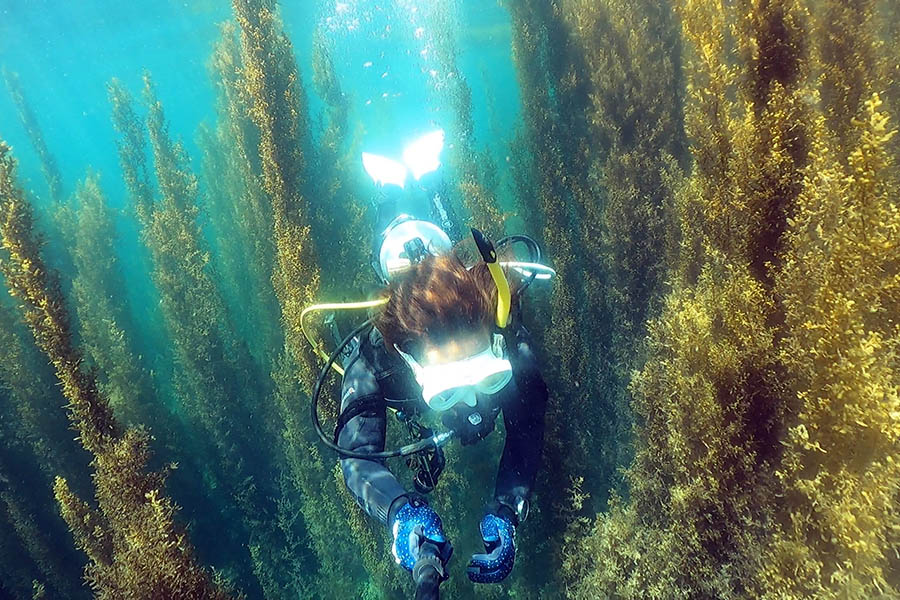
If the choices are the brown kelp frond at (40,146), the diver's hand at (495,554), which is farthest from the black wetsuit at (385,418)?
the brown kelp frond at (40,146)

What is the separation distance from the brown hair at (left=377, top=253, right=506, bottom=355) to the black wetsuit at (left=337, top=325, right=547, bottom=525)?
16.9 inches

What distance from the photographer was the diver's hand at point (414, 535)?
7.75ft

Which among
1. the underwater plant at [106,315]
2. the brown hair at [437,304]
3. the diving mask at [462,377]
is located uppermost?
the brown hair at [437,304]

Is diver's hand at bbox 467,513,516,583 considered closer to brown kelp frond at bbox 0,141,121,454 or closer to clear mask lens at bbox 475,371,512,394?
clear mask lens at bbox 475,371,512,394

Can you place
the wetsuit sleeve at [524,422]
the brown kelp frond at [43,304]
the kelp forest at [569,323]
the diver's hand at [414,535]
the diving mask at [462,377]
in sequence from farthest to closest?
the brown kelp frond at [43,304]
the wetsuit sleeve at [524,422]
the diving mask at [462,377]
the diver's hand at [414,535]
the kelp forest at [569,323]

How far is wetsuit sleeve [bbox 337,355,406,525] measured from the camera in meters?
2.70

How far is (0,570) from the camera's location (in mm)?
6828

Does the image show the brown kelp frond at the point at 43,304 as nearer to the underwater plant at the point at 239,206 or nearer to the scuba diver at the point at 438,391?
the scuba diver at the point at 438,391

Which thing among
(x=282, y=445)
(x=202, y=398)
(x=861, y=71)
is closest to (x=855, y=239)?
(x=861, y=71)

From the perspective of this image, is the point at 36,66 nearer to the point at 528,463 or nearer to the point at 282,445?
the point at 282,445

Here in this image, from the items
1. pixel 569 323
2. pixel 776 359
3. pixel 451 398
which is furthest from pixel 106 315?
pixel 776 359

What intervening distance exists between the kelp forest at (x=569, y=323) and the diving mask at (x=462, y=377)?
1.03 metres

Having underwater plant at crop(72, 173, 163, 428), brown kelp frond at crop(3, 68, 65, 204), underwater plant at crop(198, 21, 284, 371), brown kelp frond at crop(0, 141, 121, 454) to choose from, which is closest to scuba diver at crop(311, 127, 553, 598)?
brown kelp frond at crop(0, 141, 121, 454)

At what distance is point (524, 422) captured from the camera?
332 centimetres
